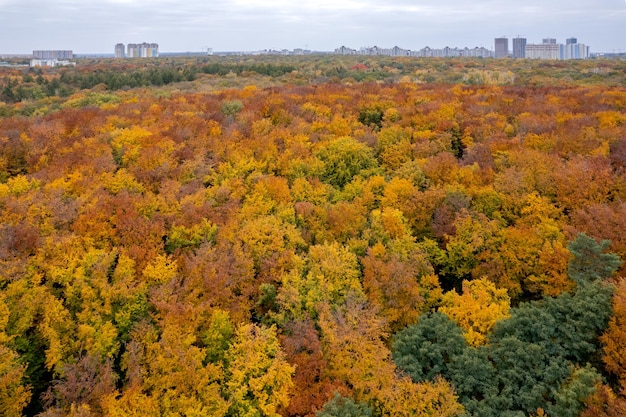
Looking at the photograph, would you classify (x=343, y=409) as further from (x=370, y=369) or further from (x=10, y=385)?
(x=10, y=385)

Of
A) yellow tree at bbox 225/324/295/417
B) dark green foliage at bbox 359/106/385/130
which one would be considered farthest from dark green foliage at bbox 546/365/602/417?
dark green foliage at bbox 359/106/385/130

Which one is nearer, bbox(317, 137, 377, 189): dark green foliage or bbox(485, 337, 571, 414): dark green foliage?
bbox(485, 337, 571, 414): dark green foliage

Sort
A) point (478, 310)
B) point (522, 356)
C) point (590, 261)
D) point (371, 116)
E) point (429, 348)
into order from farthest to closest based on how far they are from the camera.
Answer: point (371, 116), point (590, 261), point (478, 310), point (429, 348), point (522, 356)

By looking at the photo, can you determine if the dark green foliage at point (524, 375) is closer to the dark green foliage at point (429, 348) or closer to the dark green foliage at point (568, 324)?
the dark green foliage at point (568, 324)

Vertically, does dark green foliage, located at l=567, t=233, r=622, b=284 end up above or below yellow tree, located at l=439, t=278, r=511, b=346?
above

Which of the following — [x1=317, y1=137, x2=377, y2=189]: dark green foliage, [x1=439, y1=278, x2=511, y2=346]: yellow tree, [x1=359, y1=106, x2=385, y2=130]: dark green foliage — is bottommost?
[x1=439, y1=278, x2=511, y2=346]: yellow tree

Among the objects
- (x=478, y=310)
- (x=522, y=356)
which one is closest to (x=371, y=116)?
(x=478, y=310)

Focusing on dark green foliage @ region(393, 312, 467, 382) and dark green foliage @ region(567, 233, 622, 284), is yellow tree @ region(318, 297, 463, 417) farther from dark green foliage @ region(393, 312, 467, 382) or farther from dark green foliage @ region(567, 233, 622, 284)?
dark green foliage @ region(567, 233, 622, 284)
